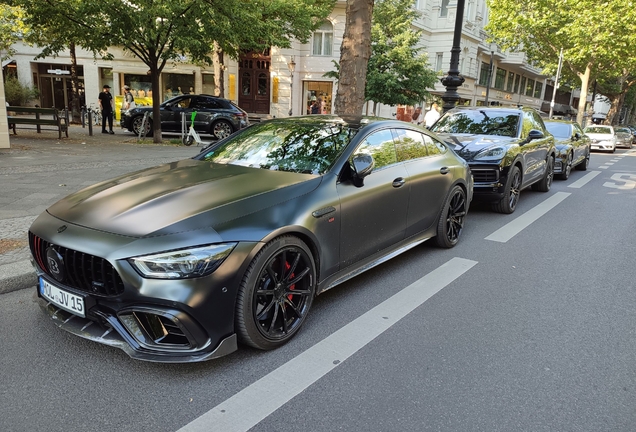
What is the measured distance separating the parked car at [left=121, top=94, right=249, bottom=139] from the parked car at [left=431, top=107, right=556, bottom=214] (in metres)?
10.5

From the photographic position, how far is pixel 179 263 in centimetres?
267

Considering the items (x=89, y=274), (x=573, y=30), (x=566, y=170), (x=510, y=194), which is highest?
(x=573, y=30)

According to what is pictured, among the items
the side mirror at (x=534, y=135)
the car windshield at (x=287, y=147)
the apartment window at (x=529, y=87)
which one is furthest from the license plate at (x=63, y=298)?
the apartment window at (x=529, y=87)

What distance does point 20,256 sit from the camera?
4512 mm

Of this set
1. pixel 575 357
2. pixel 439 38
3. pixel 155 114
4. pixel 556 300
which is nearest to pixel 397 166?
pixel 556 300

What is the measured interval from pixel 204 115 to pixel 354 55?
984cm

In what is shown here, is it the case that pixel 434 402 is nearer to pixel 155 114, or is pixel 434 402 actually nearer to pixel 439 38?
pixel 155 114

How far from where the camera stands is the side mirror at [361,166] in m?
3.76

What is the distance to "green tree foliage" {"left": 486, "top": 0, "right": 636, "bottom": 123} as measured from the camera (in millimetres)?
25719

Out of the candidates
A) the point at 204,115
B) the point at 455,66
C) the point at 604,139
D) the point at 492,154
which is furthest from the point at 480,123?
the point at 604,139

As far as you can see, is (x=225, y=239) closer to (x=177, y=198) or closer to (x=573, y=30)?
(x=177, y=198)

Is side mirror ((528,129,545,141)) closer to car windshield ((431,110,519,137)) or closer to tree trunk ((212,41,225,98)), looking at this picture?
car windshield ((431,110,519,137))

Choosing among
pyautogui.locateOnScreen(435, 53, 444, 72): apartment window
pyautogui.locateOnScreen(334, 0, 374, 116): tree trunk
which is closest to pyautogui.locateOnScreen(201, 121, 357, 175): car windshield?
pyautogui.locateOnScreen(334, 0, 374, 116): tree trunk

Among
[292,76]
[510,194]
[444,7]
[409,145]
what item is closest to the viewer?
[409,145]
